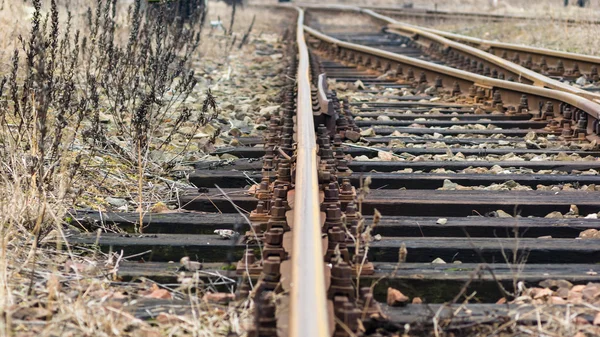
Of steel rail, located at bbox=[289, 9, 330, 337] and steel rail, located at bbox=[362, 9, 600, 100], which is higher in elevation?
steel rail, located at bbox=[289, 9, 330, 337]

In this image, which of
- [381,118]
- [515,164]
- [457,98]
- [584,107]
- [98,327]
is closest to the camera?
[98,327]

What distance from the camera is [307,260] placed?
3.00 metres

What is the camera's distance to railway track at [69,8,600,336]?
3.06 meters

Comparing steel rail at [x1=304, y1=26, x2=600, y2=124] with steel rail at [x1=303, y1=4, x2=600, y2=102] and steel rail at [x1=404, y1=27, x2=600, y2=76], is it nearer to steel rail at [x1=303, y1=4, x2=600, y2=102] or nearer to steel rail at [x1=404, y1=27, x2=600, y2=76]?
steel rail at [x1=303, y1=4, x2=600, y2=102]

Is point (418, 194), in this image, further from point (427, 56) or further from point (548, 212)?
point (427, 56)

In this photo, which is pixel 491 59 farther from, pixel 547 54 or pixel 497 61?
pixel 547 54

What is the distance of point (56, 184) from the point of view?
4.59 m

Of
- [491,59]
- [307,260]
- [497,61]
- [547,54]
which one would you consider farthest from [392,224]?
[547,54]

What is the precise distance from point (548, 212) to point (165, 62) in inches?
132

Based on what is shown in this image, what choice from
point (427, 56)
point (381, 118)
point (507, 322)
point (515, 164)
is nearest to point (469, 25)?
point (427, 56)

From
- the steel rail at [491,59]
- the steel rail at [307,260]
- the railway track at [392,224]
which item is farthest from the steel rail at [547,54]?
the steel rail at [307,260]

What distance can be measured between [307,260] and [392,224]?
1.28m

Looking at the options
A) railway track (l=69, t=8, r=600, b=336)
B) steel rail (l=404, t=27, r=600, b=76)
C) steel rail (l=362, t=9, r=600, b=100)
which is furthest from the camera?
steel rail (l=404, t=27, r=600, b=76)

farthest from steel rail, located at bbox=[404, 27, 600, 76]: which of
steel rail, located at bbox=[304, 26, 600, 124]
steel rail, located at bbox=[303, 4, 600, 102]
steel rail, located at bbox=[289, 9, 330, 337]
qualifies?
steel rail, located at bbox=[289, 9, 330, 337]
